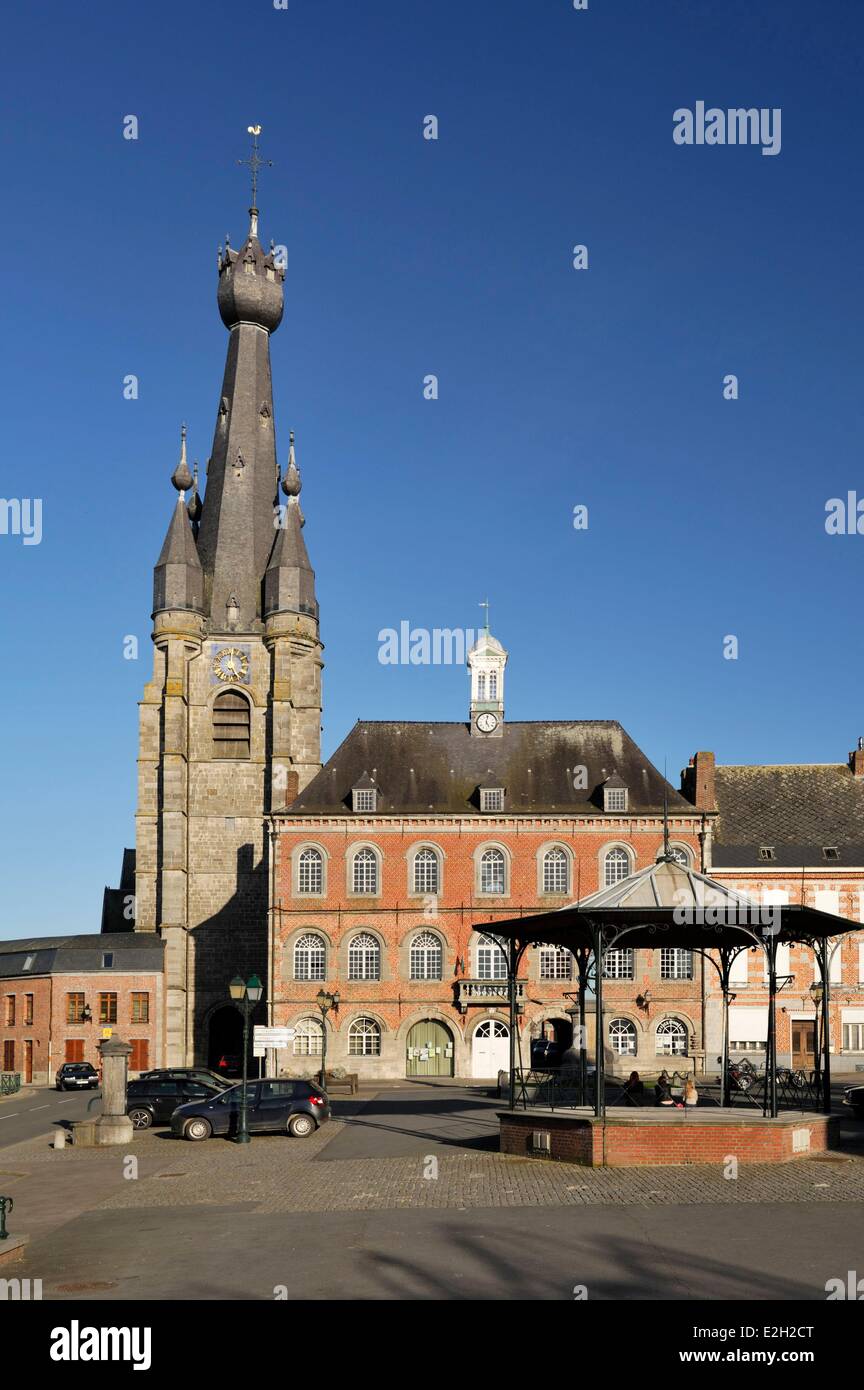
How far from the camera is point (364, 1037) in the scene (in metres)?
53.6

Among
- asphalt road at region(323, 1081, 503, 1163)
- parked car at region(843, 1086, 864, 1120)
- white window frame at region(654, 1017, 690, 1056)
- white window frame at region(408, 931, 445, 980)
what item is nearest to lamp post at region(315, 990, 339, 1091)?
asphalt road at region(323, 1081, 503, 1163)

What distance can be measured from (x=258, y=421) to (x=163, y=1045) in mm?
32667

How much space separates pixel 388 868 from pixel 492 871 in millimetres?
4146

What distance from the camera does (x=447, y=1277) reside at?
14602 millimetres

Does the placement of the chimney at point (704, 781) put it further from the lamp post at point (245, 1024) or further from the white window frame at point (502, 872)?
the lamp post at point (245, 1024)

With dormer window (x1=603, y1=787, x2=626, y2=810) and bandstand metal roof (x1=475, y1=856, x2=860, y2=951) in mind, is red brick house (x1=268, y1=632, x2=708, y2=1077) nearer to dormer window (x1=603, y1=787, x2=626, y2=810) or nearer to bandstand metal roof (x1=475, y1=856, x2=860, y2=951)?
dormer window (x1=603, y1=787, x2=626, y2=810)

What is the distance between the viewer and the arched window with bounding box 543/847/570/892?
2135 inches

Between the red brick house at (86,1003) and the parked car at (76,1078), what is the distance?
3.62m

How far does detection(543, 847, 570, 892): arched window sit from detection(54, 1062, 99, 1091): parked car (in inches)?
790

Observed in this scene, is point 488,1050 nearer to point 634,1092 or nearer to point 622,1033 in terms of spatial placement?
point 622,1033

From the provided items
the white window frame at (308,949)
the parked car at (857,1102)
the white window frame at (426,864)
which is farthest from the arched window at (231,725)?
the parked car at (857,1102)

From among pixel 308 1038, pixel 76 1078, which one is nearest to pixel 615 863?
pixel 308 1038

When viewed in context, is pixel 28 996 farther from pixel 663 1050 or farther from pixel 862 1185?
pixel 862 1185

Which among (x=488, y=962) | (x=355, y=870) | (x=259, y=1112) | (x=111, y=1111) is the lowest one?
(x=111, y=1111)
